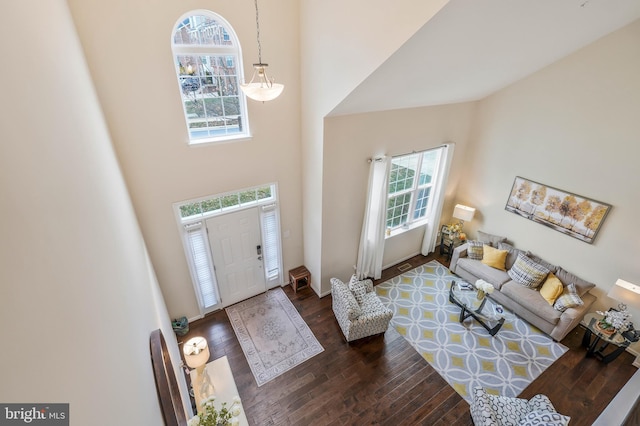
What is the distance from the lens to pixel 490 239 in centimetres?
618

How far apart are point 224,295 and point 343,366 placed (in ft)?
8.00

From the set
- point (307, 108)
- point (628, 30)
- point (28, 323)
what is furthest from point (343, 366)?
point (628, 30)

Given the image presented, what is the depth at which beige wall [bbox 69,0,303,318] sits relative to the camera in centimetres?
325

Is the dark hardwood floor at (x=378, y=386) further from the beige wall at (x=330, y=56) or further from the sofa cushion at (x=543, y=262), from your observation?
the beige wall at (x=330, y=56)

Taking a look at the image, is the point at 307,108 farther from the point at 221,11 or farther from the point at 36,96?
the point at 36,96

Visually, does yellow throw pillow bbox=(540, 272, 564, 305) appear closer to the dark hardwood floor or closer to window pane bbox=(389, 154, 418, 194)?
the dark hardwood floor

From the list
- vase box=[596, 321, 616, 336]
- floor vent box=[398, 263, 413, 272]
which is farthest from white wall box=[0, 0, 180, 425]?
vase box=[596, 321, 616, 336]

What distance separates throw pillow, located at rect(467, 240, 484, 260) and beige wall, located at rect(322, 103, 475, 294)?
137 cm

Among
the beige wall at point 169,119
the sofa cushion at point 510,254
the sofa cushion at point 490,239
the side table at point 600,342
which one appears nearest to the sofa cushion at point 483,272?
the sofa cushion at point 510,254

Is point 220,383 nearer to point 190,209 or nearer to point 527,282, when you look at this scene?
point 190,209

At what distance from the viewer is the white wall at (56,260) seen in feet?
2.48

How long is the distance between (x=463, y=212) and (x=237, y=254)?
478 centimetres

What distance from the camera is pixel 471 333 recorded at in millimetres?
5039

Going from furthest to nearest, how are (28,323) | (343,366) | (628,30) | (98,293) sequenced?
1. (343,366)
2. (628,30)
3. (98,293)
4. (28,323)
